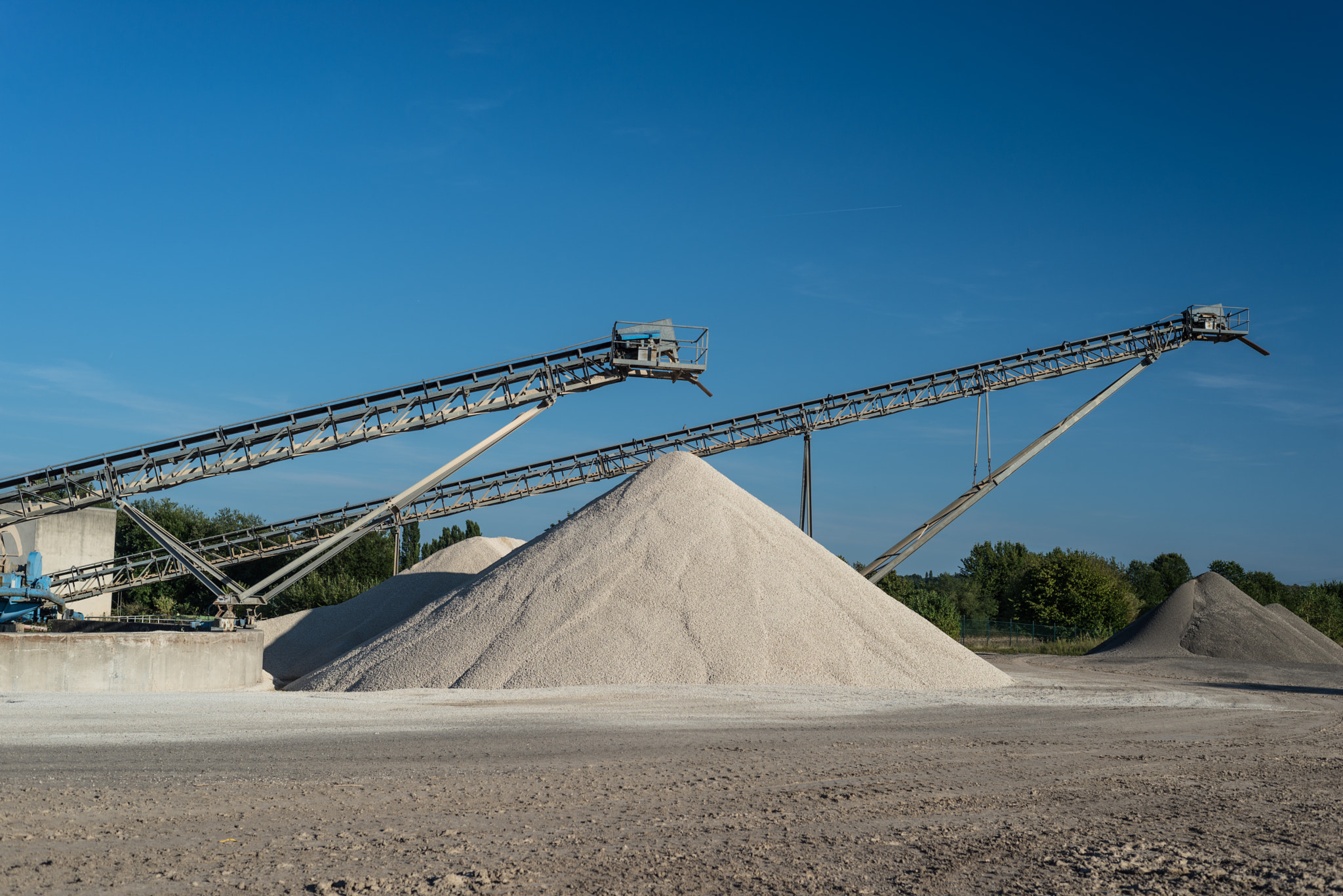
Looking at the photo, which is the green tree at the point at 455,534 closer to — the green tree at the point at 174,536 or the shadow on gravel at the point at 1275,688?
the green tree at the point at 174,536

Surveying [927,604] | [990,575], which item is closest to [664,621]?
[927,604]

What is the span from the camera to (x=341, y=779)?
7.64m

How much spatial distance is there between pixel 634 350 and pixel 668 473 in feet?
9.48

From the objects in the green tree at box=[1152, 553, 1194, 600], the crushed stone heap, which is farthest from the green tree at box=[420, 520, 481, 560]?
the green tree at box=[1152, 553, 1194, 600]

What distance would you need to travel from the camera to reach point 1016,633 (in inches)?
1479

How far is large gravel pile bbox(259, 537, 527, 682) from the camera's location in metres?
21.9

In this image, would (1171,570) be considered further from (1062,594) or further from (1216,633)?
(1216,633)

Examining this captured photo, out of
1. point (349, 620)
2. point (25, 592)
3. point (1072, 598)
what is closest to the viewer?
point (25, 592)

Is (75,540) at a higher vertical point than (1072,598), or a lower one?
higher

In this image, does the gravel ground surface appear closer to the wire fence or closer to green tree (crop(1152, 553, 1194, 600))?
the wire fence

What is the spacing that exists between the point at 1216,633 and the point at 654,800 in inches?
1085

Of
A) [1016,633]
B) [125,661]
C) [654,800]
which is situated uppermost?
[125,661]

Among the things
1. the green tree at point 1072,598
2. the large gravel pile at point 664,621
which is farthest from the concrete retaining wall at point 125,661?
the green tree at point 1072,598

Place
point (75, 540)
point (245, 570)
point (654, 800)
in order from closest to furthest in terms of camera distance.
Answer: point (654, 800) → point (75, 540) → point (245, 570)
